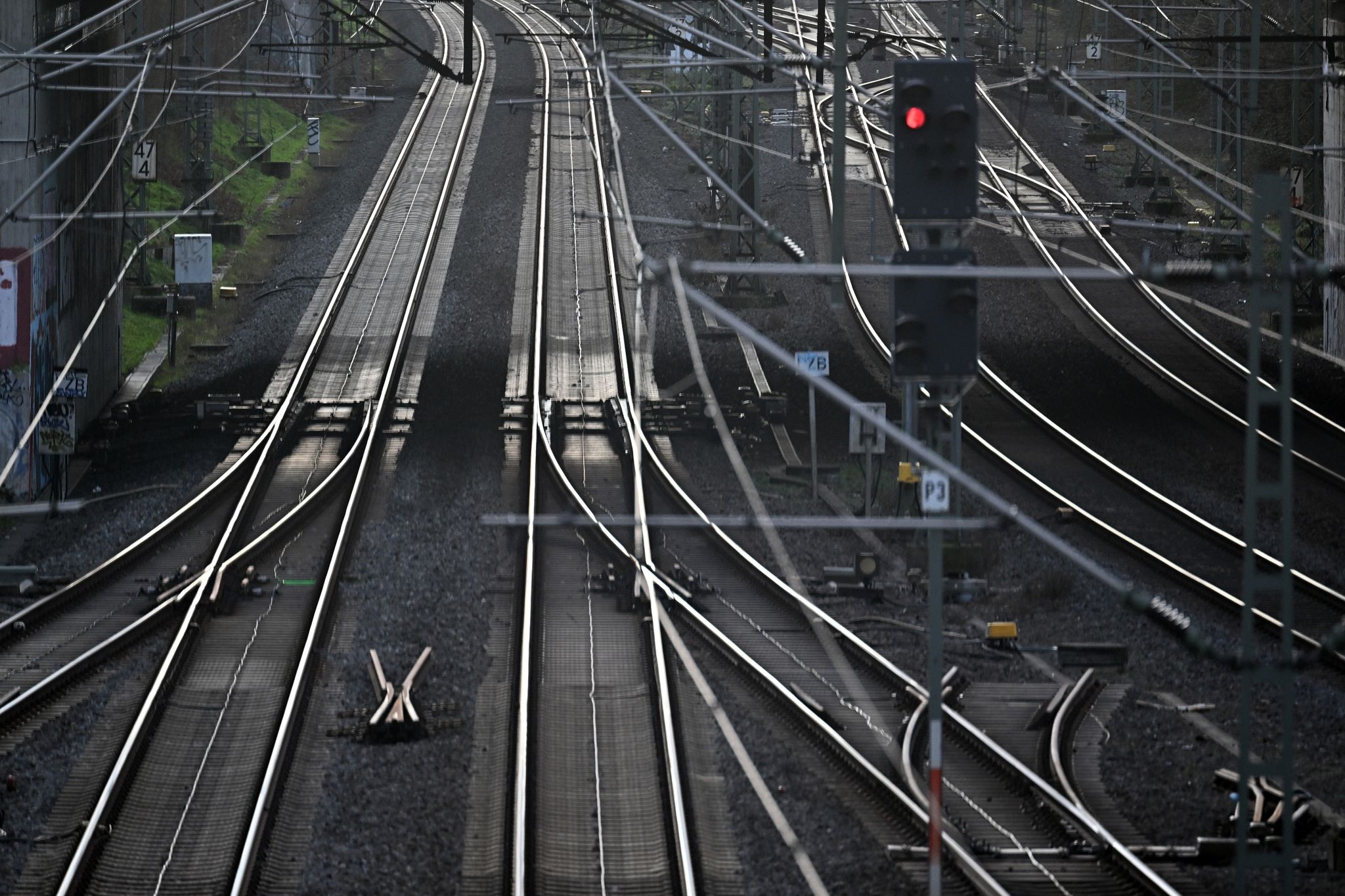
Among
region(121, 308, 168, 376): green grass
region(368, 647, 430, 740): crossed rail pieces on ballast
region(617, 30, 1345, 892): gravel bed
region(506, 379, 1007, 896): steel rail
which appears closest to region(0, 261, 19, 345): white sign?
region(506, 379, 1007, 896): steel rail

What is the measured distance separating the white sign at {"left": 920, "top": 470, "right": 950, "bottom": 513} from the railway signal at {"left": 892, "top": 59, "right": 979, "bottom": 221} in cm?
146

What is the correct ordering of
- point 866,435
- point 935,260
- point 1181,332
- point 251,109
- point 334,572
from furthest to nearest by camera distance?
1. point 251,109
2. point 1181,332
3. point 866,435
4. point 334,572
5. point 935,260

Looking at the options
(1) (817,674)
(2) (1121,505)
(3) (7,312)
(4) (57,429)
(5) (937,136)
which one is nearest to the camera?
(5) (937,136)

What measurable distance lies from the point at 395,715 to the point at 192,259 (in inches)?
665

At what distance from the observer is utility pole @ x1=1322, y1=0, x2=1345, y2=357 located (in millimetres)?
24047

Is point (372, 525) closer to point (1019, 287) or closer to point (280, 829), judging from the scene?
point (280, 829)

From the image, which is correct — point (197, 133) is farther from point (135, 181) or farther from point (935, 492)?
point (935, 492)

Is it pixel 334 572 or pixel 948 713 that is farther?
pixel 334 572

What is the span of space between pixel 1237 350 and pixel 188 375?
14.7 meters

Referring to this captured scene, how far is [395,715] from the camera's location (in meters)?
11.7

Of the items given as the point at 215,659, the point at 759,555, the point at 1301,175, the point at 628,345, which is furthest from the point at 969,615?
the point at 1301,175

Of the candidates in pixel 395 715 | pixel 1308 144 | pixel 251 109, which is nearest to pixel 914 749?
pixel 395 715

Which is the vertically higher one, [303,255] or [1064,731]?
[303,255]

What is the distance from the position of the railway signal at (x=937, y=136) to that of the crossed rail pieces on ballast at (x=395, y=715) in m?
5.08
